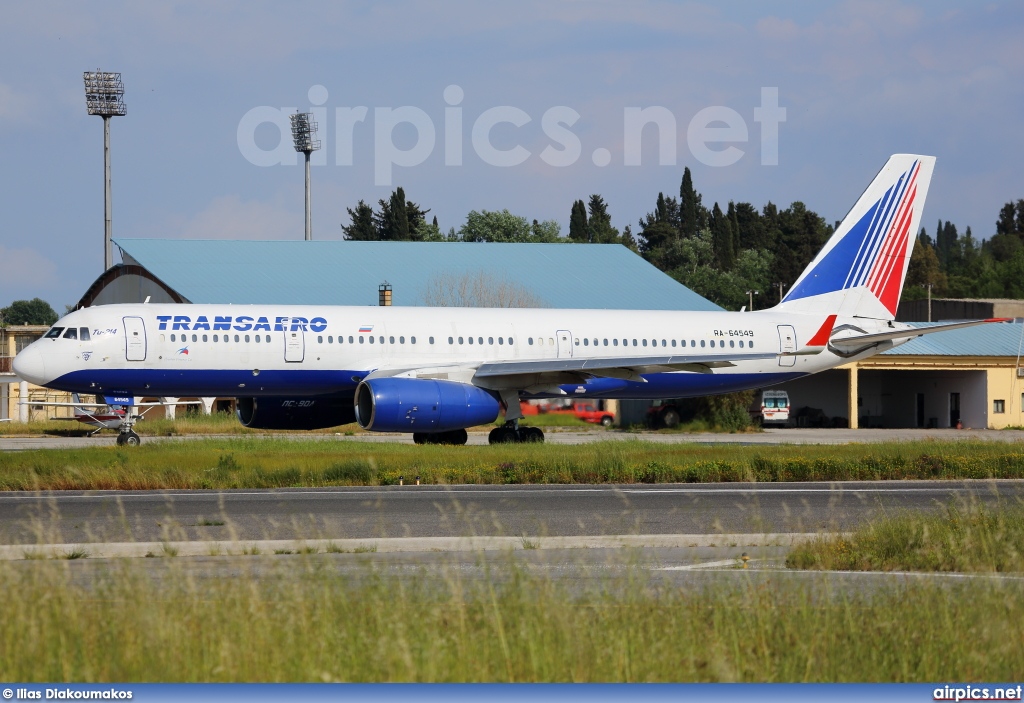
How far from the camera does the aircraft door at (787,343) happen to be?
40.7m

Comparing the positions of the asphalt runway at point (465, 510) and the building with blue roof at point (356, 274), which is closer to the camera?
the asphalt runway at point (465, 510)

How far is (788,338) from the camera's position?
40875 millimetres

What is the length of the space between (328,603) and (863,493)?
14.6m

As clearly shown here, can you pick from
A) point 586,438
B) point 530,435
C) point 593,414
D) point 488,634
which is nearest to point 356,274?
point 593,414

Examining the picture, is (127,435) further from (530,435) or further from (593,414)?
(593,414)

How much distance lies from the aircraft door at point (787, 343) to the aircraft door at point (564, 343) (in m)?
7.53

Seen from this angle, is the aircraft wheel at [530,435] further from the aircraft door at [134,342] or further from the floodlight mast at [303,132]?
the floodlight mast at [303,132]

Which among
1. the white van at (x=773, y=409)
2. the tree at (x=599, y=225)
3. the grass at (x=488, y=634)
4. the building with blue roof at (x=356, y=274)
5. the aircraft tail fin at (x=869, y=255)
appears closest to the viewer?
the grass at (x=488, y=634)

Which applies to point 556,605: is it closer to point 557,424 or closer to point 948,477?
point 948,477

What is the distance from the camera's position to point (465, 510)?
18.4 metres

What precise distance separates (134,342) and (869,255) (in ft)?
81.0

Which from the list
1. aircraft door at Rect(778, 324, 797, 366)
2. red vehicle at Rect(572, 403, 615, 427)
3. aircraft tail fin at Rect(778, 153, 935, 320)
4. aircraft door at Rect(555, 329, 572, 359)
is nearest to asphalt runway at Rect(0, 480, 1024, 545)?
aircraft door at Rect(555, 329, 572, 359)

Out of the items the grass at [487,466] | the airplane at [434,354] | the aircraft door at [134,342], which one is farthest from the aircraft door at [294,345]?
the grass at [487,466]

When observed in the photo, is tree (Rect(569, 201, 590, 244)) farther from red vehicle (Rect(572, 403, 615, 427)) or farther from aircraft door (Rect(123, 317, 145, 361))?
aircraft door (Rect(123, 317, 145, 361))
